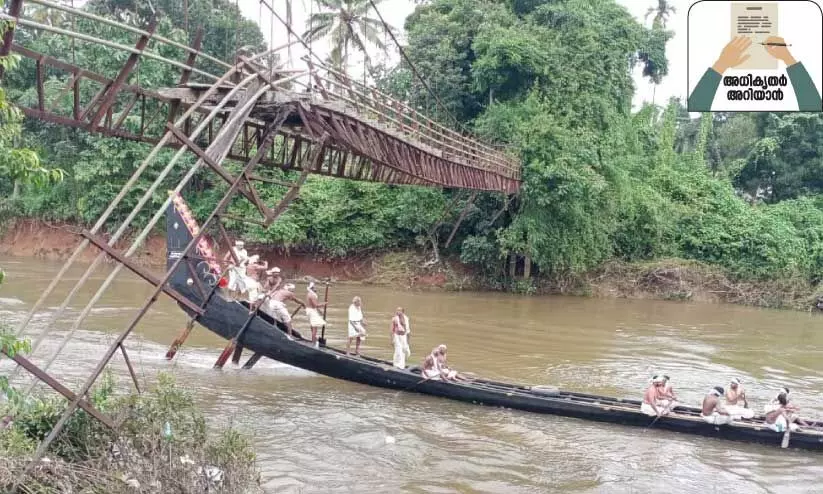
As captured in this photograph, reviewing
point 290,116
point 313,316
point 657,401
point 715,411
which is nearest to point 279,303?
point 313,316

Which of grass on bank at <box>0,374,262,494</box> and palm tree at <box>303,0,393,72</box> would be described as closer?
grass on bank at <box>0,374,262,494</box>

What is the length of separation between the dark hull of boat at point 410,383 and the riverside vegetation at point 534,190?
14.3 metres

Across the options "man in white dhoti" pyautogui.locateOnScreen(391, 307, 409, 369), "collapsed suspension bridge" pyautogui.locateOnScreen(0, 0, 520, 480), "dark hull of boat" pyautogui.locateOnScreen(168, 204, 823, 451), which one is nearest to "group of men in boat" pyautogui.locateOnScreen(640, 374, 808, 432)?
"dark hull of boat" pyautogui.locateOnScreen(168, 204, 823, 451)

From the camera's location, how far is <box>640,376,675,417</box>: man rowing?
12055mm

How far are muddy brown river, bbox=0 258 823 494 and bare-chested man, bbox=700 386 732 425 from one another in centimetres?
37

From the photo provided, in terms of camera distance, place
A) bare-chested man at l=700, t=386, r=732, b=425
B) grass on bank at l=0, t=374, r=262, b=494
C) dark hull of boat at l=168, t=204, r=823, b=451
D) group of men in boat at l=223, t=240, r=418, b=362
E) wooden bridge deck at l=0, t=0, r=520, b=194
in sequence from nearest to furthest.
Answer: grass on bank at l=0, t=374, r=262, b=494 < wooden bridge deck at l=0, t=0, r=520, b=194 < bare-chested man at l=700, t=386, r=732, b=425 < dark hull of boat at l=168, t=204, r=823, b=451 < group of men in boat at l=223, t=240, r=418, b=362

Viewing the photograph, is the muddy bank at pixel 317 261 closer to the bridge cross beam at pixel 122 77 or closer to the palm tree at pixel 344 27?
the palm tree at pixel 344 27

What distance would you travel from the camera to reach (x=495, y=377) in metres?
16.0

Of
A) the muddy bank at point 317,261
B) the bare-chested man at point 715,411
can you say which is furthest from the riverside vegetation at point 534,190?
the bare-chested man at point 715,411

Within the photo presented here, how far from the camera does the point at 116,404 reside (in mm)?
7355

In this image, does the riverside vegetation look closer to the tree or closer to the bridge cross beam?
the bridge cross beam

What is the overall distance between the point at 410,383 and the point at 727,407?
5428 millimetres

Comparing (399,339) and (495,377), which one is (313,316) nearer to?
(399,339)

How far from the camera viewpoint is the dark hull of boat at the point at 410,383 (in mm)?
12008
